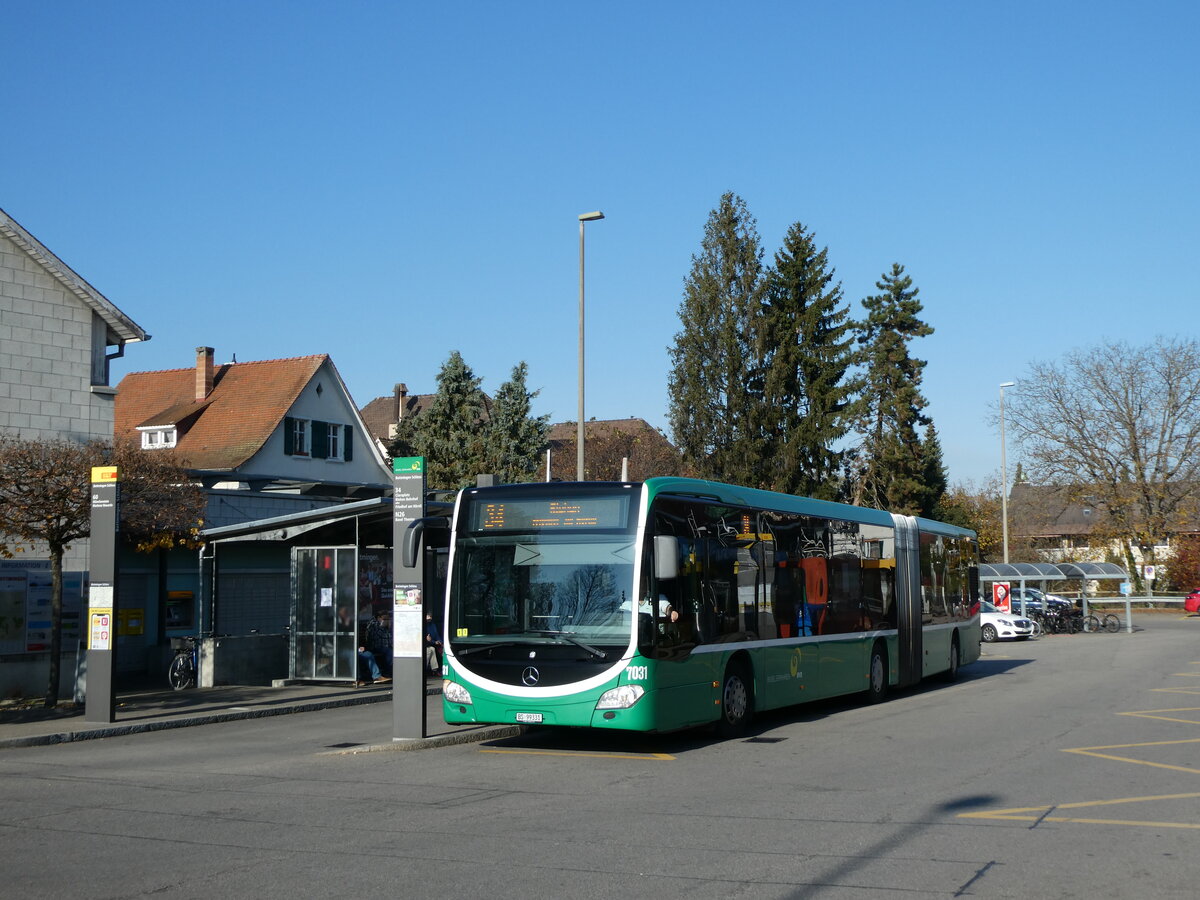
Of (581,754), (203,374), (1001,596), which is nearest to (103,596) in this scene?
(581,754)

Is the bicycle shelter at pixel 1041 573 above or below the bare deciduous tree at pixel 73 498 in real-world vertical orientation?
below

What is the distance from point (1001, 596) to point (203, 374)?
32.7 meters

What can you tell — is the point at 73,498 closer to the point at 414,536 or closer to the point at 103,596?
the point at 103,596

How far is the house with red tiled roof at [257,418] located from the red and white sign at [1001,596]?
2363cm

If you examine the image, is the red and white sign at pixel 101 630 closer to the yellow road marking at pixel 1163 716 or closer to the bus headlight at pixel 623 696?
the bus headlight at pixel 623 696

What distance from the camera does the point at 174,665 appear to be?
73.7 feet

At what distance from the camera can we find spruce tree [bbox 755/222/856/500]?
162 ft

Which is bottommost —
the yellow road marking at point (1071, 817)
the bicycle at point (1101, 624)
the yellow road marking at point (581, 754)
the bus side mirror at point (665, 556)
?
the bicycle at point (1101, 624)

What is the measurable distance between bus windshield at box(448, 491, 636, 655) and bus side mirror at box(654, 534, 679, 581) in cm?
30

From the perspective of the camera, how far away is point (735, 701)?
1533cm

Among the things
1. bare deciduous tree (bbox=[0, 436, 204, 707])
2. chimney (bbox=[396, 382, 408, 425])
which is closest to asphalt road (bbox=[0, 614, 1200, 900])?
bare deciduous tree (bbox=[0, 436, 204, 707])

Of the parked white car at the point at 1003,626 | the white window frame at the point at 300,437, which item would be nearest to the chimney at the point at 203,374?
the white window frame at the point at 300,437

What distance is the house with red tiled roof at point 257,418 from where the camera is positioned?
1812 inches

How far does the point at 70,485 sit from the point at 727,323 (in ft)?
111
